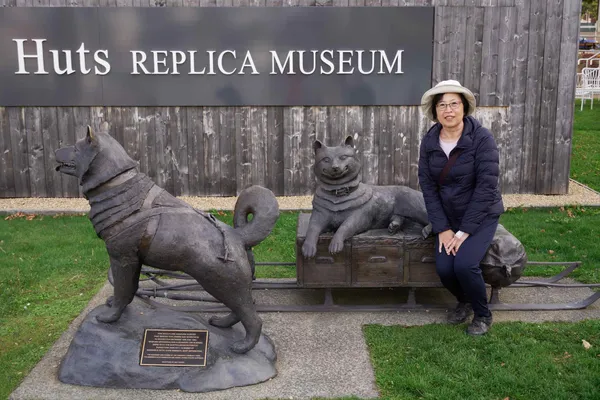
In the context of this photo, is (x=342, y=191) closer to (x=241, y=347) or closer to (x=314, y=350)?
(x=314, y=350)

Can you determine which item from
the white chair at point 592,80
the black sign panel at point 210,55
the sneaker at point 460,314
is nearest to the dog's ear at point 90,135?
the sneaker at point 460,314

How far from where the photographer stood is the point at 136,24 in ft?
27.4

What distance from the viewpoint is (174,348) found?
3848 mm

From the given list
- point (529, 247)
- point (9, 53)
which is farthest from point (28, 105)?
point (529, 247)

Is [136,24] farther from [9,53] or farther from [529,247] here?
[529,247]

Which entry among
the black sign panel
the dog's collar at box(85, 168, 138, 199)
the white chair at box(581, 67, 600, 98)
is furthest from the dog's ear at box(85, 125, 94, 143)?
the white chair at box(581, 67, 600, 98)

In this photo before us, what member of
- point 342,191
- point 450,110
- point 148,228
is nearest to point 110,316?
point 148,228

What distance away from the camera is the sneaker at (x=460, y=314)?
4.73 meters

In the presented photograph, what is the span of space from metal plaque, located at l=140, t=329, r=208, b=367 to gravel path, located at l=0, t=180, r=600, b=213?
4.48m

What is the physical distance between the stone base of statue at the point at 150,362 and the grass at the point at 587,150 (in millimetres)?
7839

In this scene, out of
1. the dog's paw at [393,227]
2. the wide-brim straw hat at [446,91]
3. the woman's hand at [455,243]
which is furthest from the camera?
the dog's paw at [393,227]

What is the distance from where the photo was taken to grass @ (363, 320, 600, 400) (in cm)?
373

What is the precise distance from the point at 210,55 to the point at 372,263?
15.5 ft

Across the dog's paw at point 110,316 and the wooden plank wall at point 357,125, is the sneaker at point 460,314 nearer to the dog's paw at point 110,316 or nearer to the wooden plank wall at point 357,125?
the dog's paw at point 110,316
